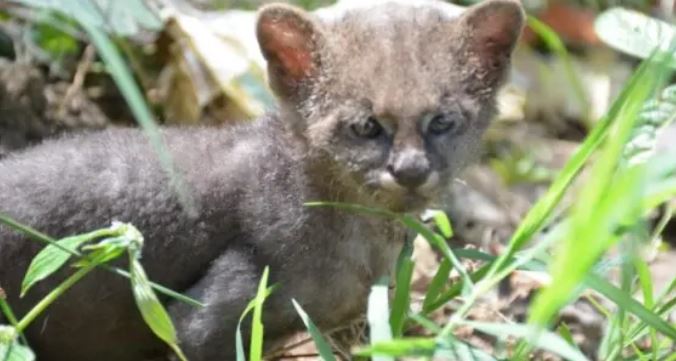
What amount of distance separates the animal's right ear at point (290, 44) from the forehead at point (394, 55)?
50 millimetres

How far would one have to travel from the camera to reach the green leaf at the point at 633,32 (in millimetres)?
3691

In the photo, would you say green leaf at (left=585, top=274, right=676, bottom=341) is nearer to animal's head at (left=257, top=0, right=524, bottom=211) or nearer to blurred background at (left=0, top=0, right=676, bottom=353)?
animal's head at (left=257, top=0, right=524, bottom=211)

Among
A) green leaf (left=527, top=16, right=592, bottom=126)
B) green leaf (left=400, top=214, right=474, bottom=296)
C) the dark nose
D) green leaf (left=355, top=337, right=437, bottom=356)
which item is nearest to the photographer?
green leaf (left=355, top=337, right=437, bottom=356)

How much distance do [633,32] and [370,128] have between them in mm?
883

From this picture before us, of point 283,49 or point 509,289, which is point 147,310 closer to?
point 283,49

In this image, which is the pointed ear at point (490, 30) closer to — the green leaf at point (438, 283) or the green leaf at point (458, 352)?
the green leaf at point (438, 283)

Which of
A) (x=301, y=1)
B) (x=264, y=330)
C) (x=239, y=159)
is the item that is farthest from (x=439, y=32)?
(x=301, y=1)

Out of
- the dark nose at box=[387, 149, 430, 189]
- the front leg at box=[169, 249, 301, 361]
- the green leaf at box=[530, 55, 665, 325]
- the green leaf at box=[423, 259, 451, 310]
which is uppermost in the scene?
the green leaf at box=[530, 55, 665, 325]

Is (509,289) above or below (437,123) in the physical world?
below

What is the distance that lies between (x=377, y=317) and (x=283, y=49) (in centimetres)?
92

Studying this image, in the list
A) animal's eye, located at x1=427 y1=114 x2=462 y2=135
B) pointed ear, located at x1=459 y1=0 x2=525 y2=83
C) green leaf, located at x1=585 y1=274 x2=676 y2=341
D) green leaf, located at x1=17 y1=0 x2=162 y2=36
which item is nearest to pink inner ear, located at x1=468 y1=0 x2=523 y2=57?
pointed ear, located at x1=459 y1=0 x2=525 y2=83

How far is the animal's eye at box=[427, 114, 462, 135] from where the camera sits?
337cm

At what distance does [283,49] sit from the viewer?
359 centimetres

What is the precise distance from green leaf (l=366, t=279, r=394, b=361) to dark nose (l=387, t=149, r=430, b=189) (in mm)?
281
